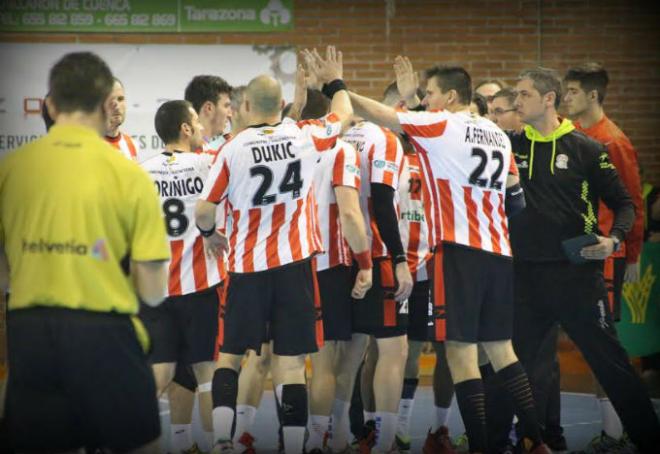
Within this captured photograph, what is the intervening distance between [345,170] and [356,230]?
1.10 feet

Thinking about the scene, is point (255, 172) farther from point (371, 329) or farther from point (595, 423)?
point (595, 423)

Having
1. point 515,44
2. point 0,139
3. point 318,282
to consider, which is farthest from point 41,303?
point 515,44

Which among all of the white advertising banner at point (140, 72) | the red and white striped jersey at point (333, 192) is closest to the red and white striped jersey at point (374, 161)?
the red and white striped jersey at point (333, 192)

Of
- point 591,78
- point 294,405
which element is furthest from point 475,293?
point 591,78

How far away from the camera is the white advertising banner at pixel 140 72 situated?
429 inches

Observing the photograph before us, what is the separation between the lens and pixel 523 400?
5.64 meters

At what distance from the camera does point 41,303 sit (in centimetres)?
362

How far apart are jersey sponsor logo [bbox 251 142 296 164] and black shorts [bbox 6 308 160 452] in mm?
2053

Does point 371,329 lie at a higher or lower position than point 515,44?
lower

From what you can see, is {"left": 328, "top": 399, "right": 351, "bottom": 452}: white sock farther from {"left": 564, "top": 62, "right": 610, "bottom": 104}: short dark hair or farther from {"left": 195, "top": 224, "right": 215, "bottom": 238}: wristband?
{"left": 564, "top": 62, "right": 610, "bottom": 104}: short dark hair

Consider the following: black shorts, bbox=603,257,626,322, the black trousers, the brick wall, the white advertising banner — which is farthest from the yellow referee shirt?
the brick wall

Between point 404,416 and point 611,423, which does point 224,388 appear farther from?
point 611,423

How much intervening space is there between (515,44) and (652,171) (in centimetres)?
195

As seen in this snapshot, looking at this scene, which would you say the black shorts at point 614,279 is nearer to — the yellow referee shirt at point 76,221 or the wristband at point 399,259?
the wristband at point 399,259
